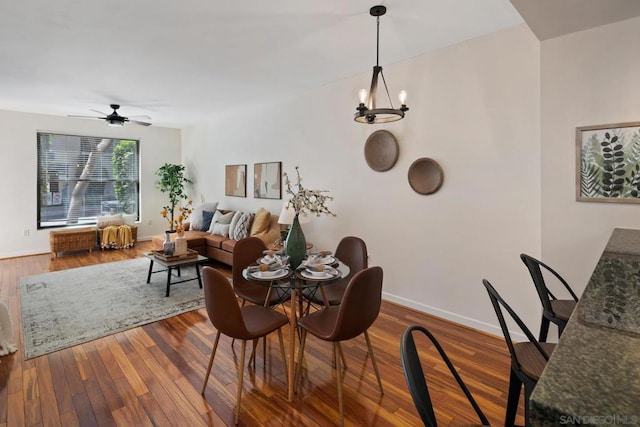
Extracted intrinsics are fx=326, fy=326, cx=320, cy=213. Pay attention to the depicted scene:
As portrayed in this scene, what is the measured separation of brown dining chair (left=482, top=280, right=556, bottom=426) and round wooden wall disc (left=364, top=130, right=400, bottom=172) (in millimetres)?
2336

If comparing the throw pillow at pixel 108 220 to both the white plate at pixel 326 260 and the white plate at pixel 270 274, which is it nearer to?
the white plate at pixel 270 274

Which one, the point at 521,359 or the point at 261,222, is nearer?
the point at 521,359

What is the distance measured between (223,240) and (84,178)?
3784 mm

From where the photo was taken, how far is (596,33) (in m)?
2.24

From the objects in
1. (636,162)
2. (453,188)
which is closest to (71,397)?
(453,188)

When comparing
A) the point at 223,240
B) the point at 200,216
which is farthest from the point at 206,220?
the point at 223,240

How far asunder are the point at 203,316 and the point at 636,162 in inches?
152

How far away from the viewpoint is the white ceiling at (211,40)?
246 centimetres

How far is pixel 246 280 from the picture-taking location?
2678mm

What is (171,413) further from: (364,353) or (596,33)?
(596,33)

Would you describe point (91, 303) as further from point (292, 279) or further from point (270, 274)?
point (292, 279)

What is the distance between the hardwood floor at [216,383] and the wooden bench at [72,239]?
352 centimetres

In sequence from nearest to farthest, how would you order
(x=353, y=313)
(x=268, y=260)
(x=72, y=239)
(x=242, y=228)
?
1. (x=353, y=313)
2. (x=268, y=260)
3. (x=242, y=228)
4. (x=72, y=239)

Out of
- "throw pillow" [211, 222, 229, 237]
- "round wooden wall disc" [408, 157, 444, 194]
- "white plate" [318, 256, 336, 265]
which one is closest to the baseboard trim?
"round wooden wall disc" [408, 157, 444, 194]
